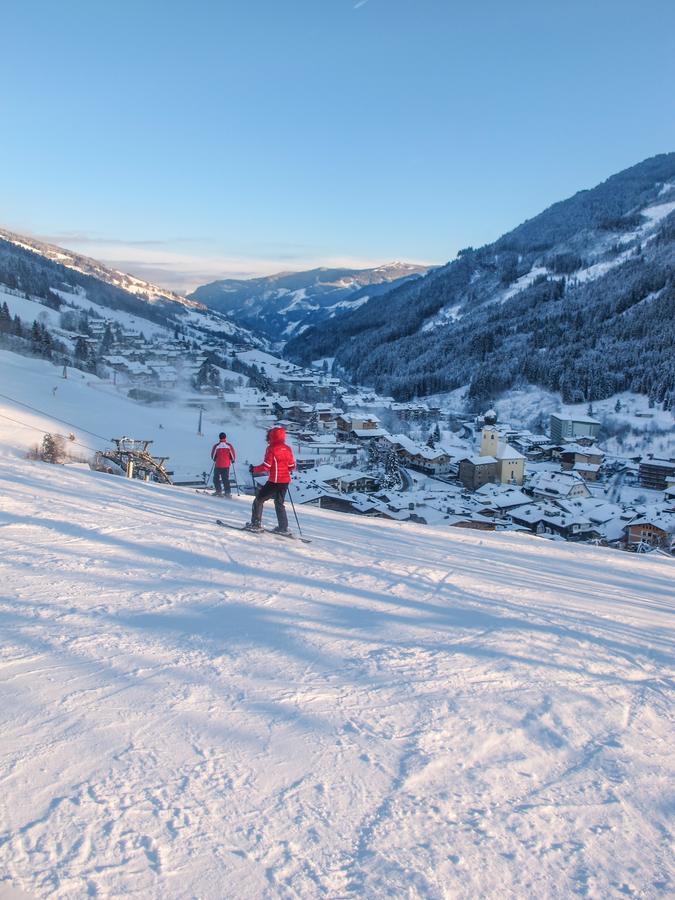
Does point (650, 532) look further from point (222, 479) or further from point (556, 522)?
point (222, 479)

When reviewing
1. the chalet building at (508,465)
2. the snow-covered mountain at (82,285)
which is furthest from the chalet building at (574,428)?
the snow-covered mountain at (82,285)

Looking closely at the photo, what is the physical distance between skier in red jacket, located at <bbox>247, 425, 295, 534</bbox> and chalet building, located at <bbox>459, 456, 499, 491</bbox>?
33.8 meters

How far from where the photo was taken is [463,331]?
108 meters

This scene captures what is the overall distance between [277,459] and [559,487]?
33.6 metres

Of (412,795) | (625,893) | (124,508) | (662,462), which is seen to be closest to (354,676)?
(412,795)

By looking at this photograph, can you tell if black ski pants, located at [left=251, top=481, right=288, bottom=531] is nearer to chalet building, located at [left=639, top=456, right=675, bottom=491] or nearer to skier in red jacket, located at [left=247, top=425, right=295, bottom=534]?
skier in red jacket, located at [left=247, top=425, right=295, bottom=534]

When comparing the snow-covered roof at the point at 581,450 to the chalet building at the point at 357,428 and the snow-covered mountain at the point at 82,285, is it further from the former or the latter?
the snow-covered mountain at the point at 82,285

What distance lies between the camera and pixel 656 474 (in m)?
42.8

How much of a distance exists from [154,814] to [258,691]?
88 centimetres

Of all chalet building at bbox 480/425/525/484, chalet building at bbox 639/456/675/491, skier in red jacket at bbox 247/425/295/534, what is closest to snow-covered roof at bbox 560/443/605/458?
chalet building at bbox 639/456/675/491

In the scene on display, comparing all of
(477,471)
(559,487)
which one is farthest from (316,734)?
(477,471)

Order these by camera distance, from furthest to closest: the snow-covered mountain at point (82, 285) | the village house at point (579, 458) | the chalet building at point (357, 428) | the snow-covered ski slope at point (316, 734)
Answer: the snow-covered mountain at point (82, 285)
the chalet building at point (357, 428)
the village house at point (579, 458)
the snow-covered ski slope at point (316, 734)

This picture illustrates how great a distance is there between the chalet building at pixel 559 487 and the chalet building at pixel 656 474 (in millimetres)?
8745

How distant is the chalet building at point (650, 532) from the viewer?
25109mm
